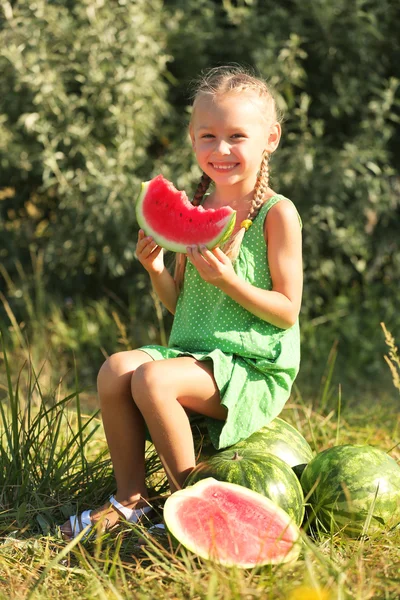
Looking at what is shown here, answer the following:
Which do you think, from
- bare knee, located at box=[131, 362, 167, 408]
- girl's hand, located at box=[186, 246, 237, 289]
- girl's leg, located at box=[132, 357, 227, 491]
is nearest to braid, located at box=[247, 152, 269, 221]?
girl's hand, located at box=[186, 246, 237, 289]

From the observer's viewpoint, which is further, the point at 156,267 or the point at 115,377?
the point at 156,267

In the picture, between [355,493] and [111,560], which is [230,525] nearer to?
[111,560]

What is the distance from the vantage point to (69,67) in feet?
19.4

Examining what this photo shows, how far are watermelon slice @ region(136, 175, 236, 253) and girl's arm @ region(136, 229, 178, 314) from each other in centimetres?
5

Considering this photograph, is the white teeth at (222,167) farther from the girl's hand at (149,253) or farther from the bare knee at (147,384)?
the bare knee at (147,384)

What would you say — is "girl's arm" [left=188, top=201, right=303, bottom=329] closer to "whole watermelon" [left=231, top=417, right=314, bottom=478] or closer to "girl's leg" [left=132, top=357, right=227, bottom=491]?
"girl's leg" [left=132, top=357, right=227, bottom=491]

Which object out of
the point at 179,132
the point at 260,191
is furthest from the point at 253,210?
the point at 179,132

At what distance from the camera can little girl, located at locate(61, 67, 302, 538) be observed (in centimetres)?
299

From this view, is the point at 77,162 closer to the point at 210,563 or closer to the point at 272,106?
the point at 272,106

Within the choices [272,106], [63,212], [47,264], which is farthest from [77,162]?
[272,106]

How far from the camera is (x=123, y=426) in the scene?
3.08 meters

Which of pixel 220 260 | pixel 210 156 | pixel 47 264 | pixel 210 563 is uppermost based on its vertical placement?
pixel 210 156

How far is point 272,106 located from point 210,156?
15.3 inches

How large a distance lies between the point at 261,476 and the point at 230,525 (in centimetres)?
26
